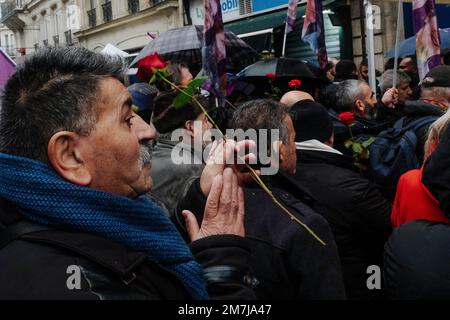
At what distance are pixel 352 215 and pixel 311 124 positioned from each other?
57 centimetres

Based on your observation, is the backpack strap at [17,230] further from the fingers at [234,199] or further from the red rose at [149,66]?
the red rose at [149,66]

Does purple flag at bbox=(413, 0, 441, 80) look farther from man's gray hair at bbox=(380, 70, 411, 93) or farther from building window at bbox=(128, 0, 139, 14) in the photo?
building window at bbox=(128, 0, 139, 14)

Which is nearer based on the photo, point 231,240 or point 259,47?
point 231,240

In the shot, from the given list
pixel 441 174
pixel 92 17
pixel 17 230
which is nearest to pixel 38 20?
pixel 92 17

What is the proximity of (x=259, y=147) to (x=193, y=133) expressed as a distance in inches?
28.9

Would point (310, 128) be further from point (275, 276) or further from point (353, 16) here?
point (353, 16)

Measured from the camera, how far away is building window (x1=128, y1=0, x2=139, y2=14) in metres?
19.4

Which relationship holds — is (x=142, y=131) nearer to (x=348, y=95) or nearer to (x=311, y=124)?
(x=311, y=124)

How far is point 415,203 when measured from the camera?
2.07 metres

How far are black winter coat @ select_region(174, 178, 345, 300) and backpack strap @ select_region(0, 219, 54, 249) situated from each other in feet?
2.66

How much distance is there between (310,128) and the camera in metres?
2.76
